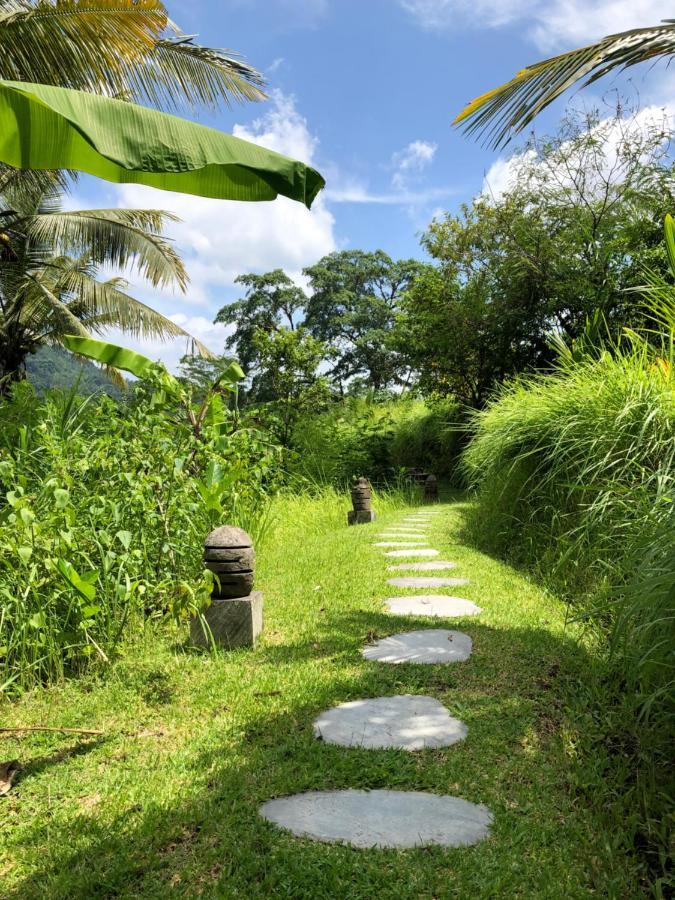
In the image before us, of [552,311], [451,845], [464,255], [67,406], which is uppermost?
[464,255]

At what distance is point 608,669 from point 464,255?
13.0 m

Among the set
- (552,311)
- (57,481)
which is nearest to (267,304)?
(552,311)

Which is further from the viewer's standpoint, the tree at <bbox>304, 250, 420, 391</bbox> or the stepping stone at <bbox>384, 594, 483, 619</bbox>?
the tree at <bbox>304, 250, 420, 391</bbox>

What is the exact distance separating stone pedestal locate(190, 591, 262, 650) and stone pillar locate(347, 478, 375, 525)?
197 inches

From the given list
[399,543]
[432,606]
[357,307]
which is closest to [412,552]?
[399,543]

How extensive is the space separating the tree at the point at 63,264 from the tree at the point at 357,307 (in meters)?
15.5

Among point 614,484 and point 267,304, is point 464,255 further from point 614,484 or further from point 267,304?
point 267,304

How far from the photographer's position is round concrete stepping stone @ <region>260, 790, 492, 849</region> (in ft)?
4.88

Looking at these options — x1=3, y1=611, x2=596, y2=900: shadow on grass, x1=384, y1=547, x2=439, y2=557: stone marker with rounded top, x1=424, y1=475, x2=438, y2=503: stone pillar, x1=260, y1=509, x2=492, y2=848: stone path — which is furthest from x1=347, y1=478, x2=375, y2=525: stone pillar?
x1=3, y1=611, x2=596, y2=900: shadow on grass

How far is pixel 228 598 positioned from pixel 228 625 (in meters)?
0.13

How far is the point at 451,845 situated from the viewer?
4.79ft

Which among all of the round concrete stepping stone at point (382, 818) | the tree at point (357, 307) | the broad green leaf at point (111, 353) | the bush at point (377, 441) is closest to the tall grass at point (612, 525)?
the round concrete stepping stone at point (382, 818)

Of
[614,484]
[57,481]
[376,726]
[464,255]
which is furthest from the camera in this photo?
[464,255]

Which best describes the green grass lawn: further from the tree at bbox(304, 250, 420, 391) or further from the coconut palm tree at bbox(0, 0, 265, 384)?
the tree at bbox(304, 250, 420, 391)
